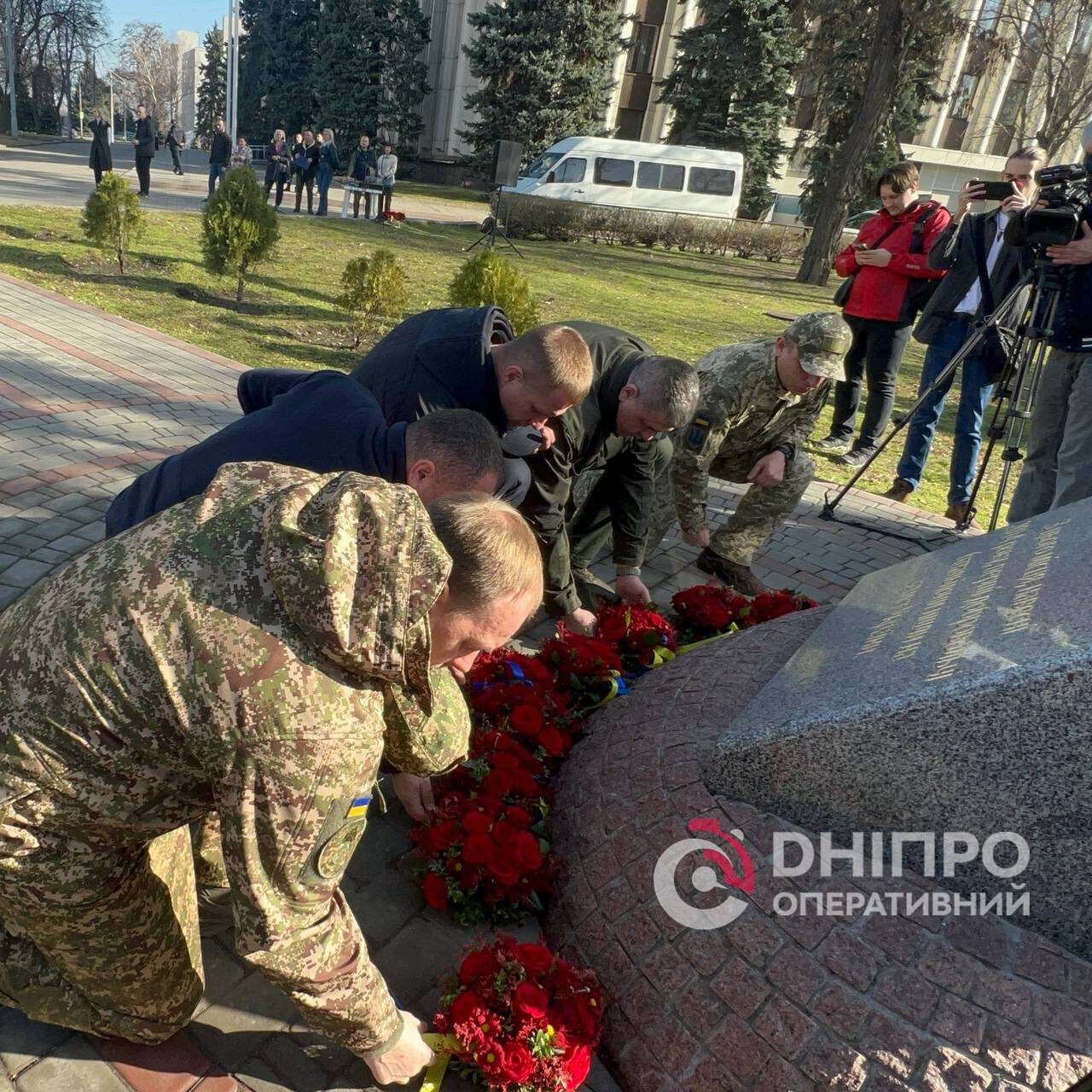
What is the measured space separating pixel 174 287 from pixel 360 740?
9995 mm

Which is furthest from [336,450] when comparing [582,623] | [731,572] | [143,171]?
[143,171]

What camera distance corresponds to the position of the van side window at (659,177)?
23312 millimetres

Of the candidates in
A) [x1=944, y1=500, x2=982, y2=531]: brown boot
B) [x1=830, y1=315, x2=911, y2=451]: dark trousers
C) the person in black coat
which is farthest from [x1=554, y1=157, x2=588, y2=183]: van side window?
[x1=944, y1=500, x2=982, y2=531]: brown boot

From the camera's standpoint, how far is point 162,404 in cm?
589

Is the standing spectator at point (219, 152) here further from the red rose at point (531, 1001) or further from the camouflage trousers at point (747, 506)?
the red rose at point (531, 1001)

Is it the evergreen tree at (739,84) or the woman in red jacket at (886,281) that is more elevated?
the evergreen tree at (739,84)

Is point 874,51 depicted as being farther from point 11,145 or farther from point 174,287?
point 11,145

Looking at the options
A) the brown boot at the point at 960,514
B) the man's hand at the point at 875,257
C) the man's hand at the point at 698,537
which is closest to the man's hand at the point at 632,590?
the man's hand at the point at 698,537

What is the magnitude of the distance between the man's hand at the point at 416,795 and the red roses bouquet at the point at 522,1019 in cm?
58

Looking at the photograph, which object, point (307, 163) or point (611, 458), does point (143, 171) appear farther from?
point (611, 458)

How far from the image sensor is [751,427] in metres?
4.25

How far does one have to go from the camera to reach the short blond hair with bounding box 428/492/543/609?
56.7 inches

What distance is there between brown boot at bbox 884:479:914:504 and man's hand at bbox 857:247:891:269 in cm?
159

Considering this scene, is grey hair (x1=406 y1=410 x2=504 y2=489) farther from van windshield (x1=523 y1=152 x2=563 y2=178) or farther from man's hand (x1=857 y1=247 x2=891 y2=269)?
van windshield (x1=523 y1=152 x2=563 y2=178)
